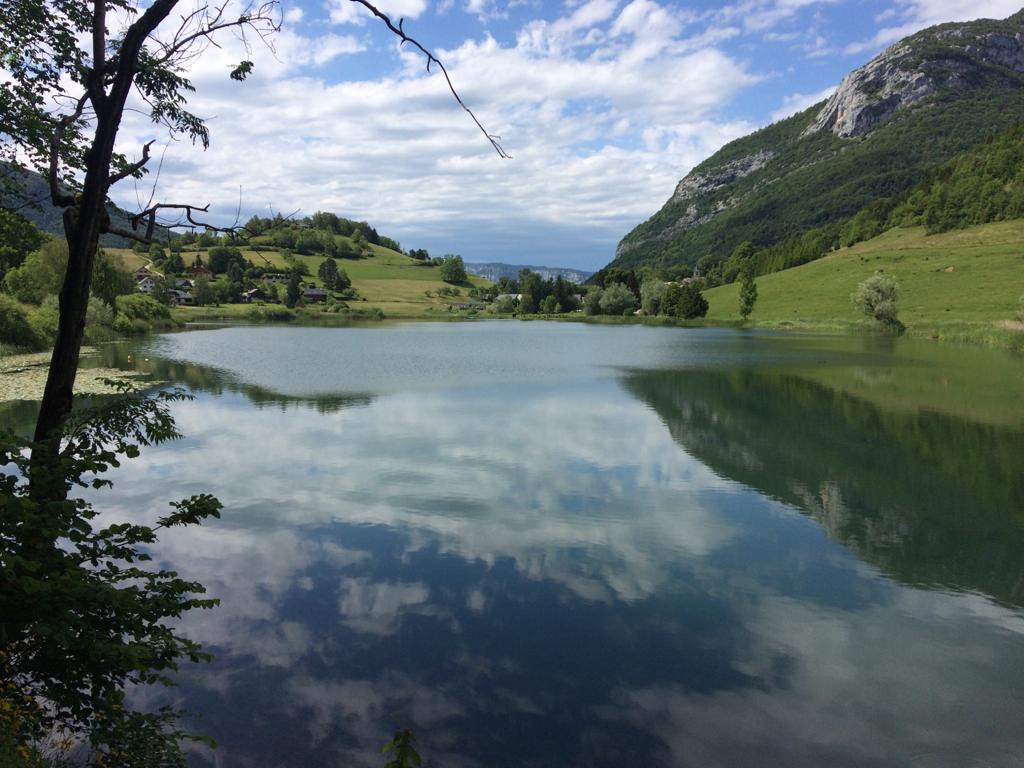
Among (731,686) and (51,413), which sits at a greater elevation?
(51,413)

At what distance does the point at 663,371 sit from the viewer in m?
44.0

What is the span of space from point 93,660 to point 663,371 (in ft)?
134

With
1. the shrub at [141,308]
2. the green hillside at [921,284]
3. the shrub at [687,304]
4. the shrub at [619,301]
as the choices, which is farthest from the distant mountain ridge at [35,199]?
the shrub at [619,301]

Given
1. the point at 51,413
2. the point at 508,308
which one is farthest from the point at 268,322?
the point at 51,413

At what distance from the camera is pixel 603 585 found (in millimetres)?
11102

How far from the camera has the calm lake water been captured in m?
7.42

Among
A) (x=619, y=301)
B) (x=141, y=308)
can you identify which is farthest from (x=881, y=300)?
(x=141, y=308)

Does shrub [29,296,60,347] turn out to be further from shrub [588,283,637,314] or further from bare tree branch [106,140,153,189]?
shrub [588,283,637,314]

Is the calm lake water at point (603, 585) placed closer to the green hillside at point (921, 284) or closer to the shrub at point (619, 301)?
the green hillside at point (921, 284)

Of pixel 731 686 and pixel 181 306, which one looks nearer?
pixel 731 686

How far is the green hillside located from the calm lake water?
5334cm

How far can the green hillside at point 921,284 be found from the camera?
78.7 meters

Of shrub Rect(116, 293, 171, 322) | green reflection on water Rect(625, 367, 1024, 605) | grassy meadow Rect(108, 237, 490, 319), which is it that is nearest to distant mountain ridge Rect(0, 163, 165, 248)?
green reflection on water Rect(625, 367, 1024, 605)

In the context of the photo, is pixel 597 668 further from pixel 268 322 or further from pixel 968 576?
pixel 268 322
